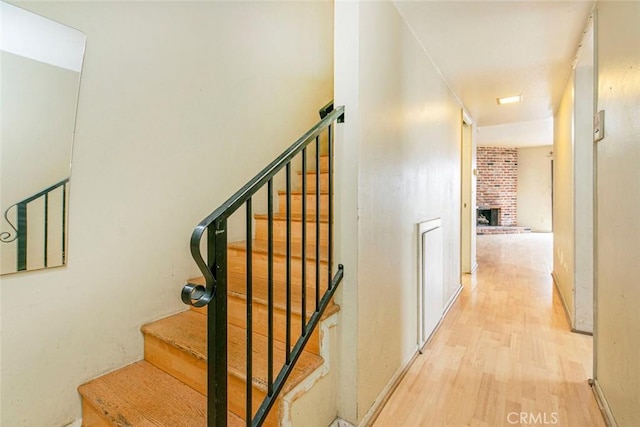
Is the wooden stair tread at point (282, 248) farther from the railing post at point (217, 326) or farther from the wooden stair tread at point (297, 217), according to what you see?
the railing post at point (217, 326)

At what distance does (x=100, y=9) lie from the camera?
1.36 metres

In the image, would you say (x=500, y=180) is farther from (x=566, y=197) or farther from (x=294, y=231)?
(x=294, y=231)

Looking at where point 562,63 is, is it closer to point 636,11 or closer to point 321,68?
point 636,11

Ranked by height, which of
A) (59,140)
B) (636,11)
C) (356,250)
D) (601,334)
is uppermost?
(636,11)

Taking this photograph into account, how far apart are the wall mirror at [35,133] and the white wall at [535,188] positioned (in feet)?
33.2

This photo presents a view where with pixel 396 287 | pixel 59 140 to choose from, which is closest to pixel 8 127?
pixel 59 140

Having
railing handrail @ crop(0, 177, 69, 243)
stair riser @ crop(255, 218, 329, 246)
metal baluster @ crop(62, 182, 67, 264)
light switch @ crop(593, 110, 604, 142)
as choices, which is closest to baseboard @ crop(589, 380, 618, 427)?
light switch @ crop(593, 110, 604, 142)

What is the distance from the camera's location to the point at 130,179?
150cm

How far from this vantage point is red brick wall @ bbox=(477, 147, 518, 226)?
896cm

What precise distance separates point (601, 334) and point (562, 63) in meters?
2.09

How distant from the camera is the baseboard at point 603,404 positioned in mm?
1482

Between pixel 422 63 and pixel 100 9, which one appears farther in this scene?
pixel 422 63

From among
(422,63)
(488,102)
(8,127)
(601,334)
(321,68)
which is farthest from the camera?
(488,102)

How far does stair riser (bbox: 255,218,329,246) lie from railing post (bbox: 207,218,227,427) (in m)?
0.94
